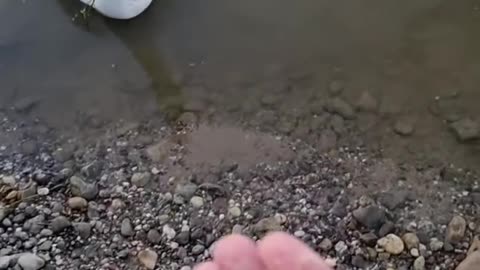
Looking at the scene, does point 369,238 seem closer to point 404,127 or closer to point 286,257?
point 404,127

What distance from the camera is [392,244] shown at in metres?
1.93

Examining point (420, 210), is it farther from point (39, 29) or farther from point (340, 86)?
point (39, 29)

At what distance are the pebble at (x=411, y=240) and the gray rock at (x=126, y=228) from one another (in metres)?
0.71

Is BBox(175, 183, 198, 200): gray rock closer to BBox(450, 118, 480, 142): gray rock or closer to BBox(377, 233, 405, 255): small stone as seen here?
BBox(377, 233, 405, 255): small stone

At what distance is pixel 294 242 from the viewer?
4.21 ft

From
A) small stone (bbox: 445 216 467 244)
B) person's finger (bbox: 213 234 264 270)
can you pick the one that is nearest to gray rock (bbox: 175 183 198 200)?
small stone (bbox: 445 216 467 244)

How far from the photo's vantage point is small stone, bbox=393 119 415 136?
221 centimetres

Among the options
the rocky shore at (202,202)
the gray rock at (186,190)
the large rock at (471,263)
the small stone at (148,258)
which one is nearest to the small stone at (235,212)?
the rocky shore at (202,202)

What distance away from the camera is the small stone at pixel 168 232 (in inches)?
77.7

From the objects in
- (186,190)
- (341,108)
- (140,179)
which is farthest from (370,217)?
(140,179)

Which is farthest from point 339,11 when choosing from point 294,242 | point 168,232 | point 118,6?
point 294,242

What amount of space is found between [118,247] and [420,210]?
0.81m

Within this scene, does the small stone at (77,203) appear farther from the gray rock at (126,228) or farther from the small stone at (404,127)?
the small stone at (404,127)

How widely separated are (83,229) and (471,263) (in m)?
0.99
